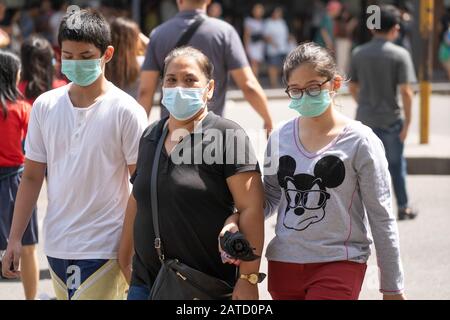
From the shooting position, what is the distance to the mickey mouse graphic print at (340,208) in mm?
4180

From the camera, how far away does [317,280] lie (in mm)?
4145

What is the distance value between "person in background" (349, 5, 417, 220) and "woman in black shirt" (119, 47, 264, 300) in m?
4.99

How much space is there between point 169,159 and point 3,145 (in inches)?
104

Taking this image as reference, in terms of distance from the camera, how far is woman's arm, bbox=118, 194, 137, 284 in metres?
4.48

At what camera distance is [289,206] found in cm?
426

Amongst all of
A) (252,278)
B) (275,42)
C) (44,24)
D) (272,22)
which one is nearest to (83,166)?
(252,278)

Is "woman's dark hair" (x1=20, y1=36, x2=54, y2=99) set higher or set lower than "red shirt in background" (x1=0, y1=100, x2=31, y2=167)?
higher

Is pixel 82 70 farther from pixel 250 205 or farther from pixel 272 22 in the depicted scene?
pixel 272 22

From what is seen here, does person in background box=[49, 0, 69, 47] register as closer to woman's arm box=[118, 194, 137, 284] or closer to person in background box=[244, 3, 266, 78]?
person in background box=[244, 3, 266, 78]

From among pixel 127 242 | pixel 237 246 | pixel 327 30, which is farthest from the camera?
pixel 327 30

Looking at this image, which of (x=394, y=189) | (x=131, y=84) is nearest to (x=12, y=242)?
(x=131, y=84)

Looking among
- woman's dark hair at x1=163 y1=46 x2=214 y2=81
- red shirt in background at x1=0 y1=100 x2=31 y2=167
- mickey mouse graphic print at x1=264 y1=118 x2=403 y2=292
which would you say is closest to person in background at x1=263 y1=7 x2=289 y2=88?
red shirt in background at x1=0 y1=100 x2=31 y2=167

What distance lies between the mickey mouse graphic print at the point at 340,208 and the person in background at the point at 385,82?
16.0 ft

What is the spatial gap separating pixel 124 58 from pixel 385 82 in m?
3.01
